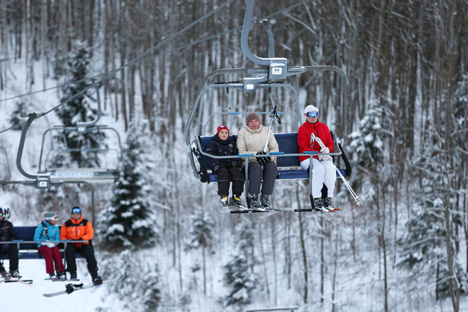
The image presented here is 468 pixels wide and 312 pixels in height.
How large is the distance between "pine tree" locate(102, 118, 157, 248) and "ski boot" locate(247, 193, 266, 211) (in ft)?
60.7

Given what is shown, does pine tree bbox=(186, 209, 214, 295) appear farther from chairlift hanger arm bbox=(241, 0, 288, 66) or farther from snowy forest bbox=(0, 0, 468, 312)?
chairlift hanger arm bbox=(241, 0, 288, 66)

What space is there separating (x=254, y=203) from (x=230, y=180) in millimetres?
593

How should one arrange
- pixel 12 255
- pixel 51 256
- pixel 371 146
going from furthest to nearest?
pixel 371 146 → pixel 12 255 → pixel 51 256

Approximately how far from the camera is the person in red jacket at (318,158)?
25.9 feet

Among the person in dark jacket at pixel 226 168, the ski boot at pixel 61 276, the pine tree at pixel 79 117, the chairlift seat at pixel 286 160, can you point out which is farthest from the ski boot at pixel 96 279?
the pine tree at pixel 79 117

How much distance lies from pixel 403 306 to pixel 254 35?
1670 cm

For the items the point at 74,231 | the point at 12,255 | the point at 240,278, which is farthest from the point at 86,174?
the point at 240,278

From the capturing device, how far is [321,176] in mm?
7883

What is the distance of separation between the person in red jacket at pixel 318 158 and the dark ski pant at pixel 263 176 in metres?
0.44

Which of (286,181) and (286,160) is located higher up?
(286,160)

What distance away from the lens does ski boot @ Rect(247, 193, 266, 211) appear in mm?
7672

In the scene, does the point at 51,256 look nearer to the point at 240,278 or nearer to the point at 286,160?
the point at 286,160

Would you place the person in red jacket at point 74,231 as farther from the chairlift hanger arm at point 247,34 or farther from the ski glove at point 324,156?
the chairlift hanger arm at point 247,34

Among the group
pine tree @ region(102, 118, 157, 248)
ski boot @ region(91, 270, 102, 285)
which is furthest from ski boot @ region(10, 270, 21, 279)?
pine tree @ region(102, 118, 157, 248)
